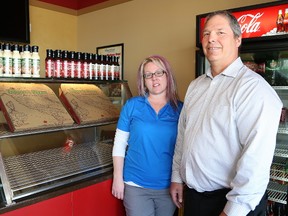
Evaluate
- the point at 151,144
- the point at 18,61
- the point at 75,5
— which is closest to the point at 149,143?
the point at 151,144

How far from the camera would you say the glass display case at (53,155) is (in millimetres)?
1600

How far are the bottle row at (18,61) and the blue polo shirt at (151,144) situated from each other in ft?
2.51

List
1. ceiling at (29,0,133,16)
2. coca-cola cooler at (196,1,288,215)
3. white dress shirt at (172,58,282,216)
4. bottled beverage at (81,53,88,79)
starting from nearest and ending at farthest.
Answer: white dress shirt at (172,58,282,216) < coca-cola cooler at (196,1,288,215) < bottled beverage at (81,53,88,79) < ceiling at (29,0,133,16)

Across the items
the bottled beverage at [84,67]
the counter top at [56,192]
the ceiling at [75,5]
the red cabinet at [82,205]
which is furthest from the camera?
the ceiling at [75,5]

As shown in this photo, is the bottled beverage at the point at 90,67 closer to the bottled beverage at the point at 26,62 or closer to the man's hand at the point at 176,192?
the bottled beverage at the point at 26,62

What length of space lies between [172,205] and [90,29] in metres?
3.12

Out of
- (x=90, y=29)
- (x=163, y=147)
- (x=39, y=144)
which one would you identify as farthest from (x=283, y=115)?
(x=90, y=29)

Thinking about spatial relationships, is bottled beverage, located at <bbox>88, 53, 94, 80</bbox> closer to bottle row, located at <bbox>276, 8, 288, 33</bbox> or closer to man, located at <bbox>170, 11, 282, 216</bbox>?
man, located at <bbox>170, 11, 282, 216</bbox>

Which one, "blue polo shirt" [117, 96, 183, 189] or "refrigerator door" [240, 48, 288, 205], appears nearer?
"blue polo shirt" [117, 96, 183, 189]

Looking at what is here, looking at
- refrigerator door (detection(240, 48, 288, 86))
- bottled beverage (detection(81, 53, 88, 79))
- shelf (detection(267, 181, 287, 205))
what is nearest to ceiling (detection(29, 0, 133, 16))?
bottled beverage (detection(81, 53, 88, 79))

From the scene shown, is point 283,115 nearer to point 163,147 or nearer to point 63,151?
point 163,147

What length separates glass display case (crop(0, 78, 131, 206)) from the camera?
1.60 m

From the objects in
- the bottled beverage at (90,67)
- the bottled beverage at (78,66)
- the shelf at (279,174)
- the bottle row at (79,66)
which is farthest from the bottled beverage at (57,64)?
the shelf at (279,174)

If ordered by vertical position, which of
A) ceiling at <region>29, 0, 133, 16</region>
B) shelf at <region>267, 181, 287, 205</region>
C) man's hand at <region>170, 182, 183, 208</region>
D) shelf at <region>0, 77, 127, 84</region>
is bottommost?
shelf at <region>267, 181, 287, 205</region>
